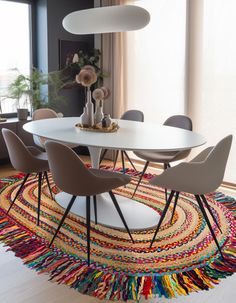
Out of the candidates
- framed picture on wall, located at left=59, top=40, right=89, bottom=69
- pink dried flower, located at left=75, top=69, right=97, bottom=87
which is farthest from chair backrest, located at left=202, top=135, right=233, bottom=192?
framed picture on wall, located at left=59, top=40, right=89, bottom=69

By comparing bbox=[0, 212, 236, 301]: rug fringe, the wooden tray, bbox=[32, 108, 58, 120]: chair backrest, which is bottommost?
bbox=[0, 212, 236, 301]: rug fringe

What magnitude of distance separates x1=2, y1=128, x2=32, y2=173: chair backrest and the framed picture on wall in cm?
258

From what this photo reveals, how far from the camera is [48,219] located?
3.10 metres

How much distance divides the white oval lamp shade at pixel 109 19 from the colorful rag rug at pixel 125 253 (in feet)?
5.04

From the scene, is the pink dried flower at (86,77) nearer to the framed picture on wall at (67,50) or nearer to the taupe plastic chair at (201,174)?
the taupe plastic chair at (201,174)

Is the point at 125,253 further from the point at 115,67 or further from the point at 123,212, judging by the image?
the point at 115,67

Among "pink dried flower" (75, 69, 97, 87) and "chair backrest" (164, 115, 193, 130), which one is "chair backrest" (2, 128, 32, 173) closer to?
"pink dried flower" (75, 69, 97, 87)

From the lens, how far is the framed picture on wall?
529 centimetres

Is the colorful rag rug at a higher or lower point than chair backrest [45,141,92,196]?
lower

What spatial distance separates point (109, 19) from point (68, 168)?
1.12 m

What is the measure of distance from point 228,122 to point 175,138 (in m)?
1.52

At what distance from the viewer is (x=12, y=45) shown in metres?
5.14

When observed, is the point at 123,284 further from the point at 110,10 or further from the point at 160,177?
the point at 110,10

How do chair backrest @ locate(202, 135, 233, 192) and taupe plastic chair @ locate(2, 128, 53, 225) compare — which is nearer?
chair backrest @ locate(202, 135, 233, 192)
